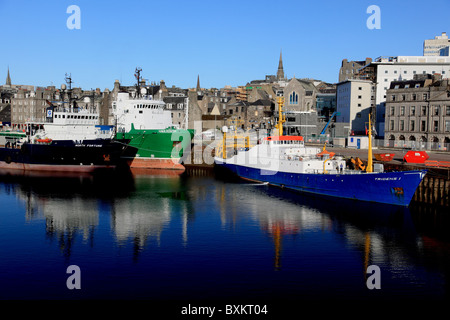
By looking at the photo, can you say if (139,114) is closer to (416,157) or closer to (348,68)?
(416,157)

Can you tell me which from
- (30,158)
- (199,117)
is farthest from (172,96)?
(30,158)

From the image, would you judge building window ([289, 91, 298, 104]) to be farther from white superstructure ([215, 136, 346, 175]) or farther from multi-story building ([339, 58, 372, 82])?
white superstructure ([215, 136, 346, 175])

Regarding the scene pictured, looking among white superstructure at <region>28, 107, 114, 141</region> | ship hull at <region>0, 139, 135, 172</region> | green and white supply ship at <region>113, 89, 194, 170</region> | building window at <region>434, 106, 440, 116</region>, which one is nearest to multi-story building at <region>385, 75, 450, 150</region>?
building window at <region>434, 106, 440, 116</region>

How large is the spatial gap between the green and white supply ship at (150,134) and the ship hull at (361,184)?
19808mm

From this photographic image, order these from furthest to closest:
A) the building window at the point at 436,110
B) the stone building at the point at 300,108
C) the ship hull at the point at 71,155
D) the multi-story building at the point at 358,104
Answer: the stone building at the point at 300,108, the multi-story building at the point at 358,104, the building window at the point at 436,110, the ship hull at the point at 71,155

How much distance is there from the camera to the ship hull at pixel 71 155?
56625mm

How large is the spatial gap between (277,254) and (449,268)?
9031 millimetres

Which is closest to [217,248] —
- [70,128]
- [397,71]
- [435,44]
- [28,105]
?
[70,128]

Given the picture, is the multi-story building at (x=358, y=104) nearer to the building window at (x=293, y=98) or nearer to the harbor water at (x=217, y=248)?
the building window at (x=293, y=98)

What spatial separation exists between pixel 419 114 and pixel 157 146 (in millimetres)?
41540

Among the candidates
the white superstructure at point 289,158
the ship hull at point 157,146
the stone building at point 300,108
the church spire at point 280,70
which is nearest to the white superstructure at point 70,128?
the ship hull at point 157,146

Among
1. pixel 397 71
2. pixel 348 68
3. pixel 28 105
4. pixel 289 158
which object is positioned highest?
pixel 348 68

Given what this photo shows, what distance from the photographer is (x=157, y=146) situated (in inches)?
2384

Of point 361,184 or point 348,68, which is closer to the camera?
point 361,184
